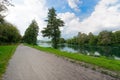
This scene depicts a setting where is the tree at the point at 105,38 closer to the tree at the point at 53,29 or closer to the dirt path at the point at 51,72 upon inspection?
the tree at the point at 53,29

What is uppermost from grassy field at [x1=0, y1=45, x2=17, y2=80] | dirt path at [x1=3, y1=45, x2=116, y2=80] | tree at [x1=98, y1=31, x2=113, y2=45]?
tree at [x1=98, y1=31, x2=113, y2=45]

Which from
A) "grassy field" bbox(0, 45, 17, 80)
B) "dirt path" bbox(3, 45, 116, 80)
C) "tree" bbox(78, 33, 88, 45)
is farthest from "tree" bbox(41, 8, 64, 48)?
"tree" bbox(78, 33, 88, 45)

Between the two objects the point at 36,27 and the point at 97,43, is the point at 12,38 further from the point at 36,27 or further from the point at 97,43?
the point at 97,43

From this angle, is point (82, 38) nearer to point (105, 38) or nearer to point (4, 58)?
point (105, 38)

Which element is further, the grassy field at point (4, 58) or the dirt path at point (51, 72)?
the grassy field at point (4, 58)

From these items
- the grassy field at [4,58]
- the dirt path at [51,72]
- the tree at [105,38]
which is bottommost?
the dirt path at [51,72]

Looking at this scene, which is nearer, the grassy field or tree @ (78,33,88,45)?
the grassy field

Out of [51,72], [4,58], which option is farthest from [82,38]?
[51,72]

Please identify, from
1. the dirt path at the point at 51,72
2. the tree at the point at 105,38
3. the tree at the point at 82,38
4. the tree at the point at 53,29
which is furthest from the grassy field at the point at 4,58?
the tree at the point at 82,38

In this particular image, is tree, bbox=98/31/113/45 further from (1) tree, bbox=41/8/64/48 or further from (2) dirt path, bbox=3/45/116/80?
(2) dirt path, bbox=3/45/116/80

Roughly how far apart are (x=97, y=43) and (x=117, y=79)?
10172 cm

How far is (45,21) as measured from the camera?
48.3 meters

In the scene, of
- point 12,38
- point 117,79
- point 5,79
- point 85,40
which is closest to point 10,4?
point 5,79

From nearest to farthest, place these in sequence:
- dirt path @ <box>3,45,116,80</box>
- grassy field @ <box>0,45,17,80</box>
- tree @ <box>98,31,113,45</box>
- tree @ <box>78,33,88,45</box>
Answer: dirt path @ <box>3,45,116,80</box> < grassy field @ <box>0,45,17,80</box> < tree @ <box>98,31,113,45</box> < tree @ <box>78,33,88,45</box>
